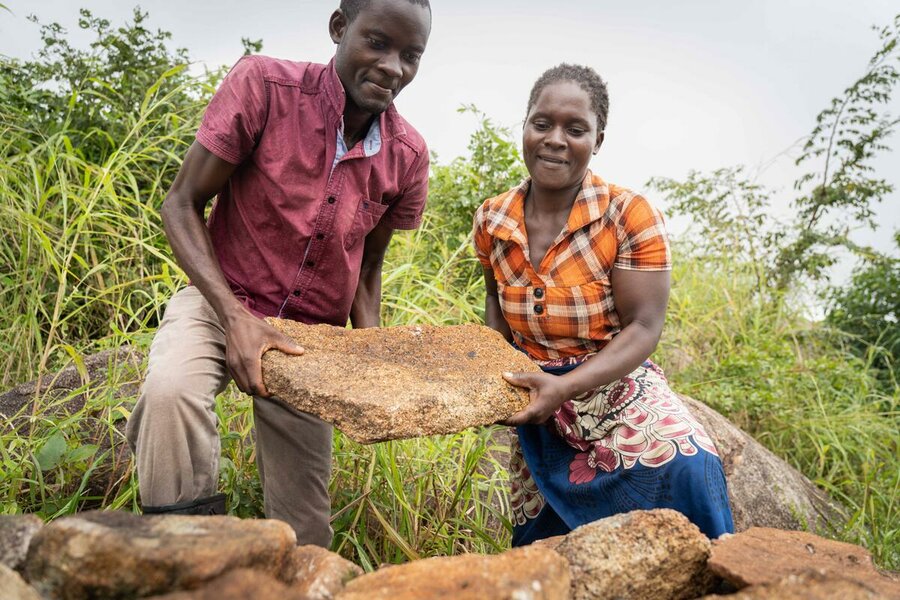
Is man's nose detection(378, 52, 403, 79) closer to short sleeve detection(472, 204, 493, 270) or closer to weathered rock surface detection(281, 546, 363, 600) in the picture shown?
short sleeve detection(472, 204, 493, 270)

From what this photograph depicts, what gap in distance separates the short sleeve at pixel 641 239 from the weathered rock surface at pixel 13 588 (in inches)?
72.8

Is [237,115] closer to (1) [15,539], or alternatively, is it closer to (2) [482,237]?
(2) [482,237]

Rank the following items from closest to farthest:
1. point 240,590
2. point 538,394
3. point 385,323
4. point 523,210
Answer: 1. point 240,590
2. point 538,394
3. point 523,210
4. point 385,323

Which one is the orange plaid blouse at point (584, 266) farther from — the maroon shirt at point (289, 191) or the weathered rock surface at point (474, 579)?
the weathered rock surface at point (474, 579)

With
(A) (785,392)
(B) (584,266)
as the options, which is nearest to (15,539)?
(B) (584,266)

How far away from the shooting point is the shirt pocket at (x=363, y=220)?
2.52m

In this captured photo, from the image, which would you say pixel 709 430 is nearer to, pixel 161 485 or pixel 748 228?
pixel 161 485

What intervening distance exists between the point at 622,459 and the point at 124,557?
5.26ft

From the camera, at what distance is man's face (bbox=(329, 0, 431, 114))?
2.26 metres

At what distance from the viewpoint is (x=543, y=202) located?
2.58 m

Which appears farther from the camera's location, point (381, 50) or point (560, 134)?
point (560, 134)

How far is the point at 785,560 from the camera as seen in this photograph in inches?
55.7

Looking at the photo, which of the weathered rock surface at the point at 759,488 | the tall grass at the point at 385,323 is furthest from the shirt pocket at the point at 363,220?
the weathered rock surface at the point at 759,488

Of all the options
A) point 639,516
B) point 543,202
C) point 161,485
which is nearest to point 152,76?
point 543,202
